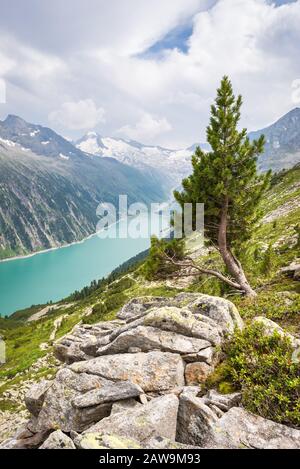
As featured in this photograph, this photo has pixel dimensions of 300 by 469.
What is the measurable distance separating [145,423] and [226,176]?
16.9 m

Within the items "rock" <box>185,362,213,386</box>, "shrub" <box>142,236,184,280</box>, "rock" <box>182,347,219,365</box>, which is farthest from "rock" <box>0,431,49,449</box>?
"shrub" <box>142,236,184,280</box>

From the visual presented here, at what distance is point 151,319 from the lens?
44.4ft

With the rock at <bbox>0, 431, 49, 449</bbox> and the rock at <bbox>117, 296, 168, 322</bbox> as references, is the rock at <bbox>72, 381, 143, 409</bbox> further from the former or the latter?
the rock at <bbox>117, 296, 168, 322</bbox>

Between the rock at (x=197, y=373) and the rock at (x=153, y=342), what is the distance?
71cm

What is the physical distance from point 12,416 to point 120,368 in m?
21.7

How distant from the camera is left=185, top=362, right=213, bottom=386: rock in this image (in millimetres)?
10586

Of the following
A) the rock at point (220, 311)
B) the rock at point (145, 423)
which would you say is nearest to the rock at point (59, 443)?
the rock at point (145, 423)

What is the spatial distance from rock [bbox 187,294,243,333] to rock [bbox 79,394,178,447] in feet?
18.3

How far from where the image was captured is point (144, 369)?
35.5 ft

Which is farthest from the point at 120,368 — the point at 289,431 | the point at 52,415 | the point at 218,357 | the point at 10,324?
the point at 10,324

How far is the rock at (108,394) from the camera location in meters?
9.59

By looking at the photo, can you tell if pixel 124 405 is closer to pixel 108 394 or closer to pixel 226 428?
pixel 108 394

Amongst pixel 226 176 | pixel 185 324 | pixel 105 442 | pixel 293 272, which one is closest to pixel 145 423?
pixel 105 442

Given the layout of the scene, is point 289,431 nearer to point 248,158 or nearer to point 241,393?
point 241,393
